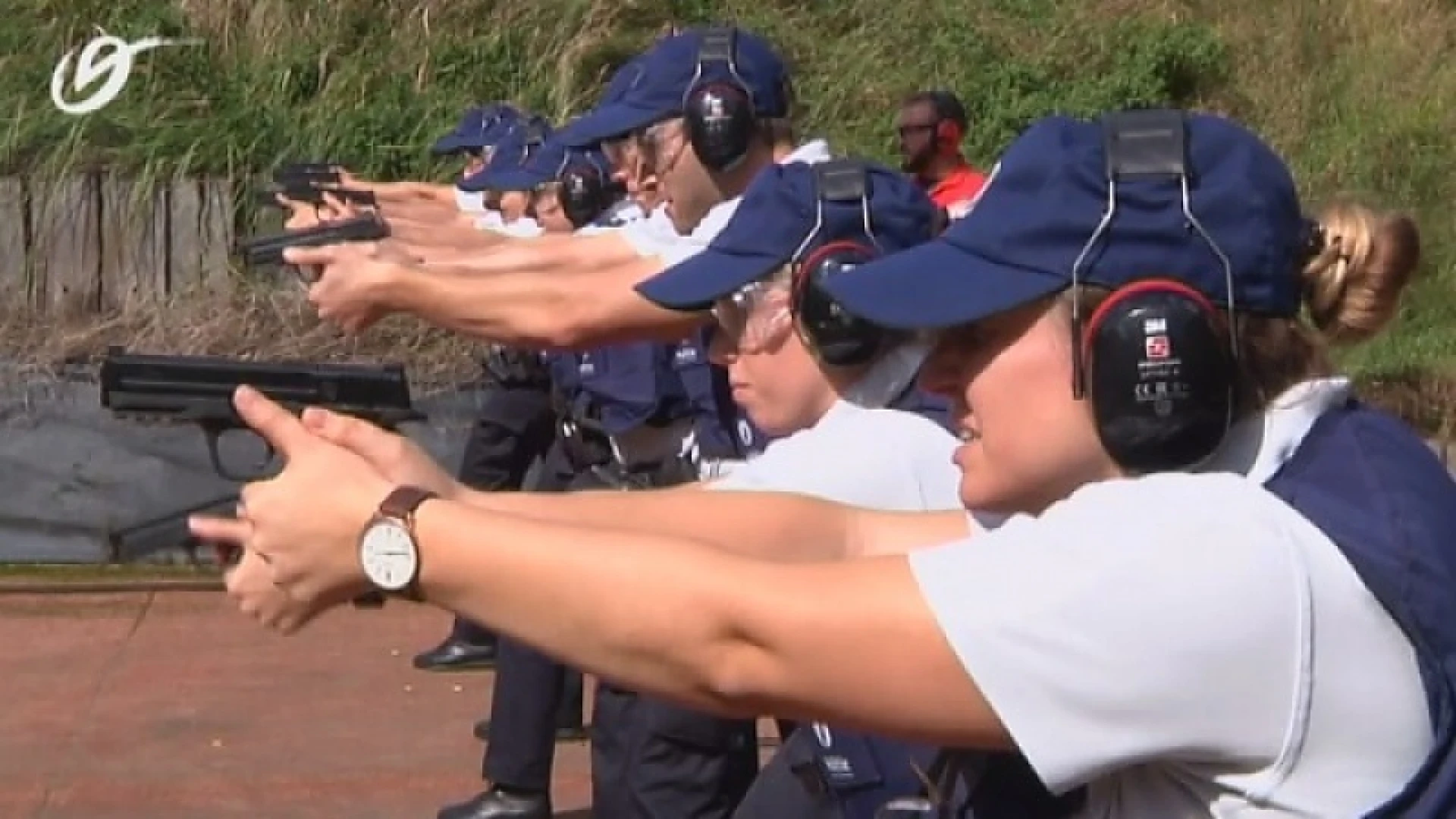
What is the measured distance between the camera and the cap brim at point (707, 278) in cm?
391

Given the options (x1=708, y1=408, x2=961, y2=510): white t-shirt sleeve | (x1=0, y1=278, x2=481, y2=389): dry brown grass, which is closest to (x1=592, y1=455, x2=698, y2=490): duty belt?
(x1=708, y1=408, x2=961, y2=510): white t-shirt sleeve

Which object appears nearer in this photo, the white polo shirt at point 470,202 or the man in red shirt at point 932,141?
the white polo shirt at point 470,202

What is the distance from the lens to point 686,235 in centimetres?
530

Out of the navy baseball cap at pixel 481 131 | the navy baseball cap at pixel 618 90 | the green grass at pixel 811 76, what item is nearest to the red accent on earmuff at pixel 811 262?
the navy baseball cap at pixel 618 90

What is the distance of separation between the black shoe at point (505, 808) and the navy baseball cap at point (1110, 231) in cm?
452

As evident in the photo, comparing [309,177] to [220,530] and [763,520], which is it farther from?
[220,530]

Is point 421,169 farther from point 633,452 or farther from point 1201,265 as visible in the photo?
point 1201,265

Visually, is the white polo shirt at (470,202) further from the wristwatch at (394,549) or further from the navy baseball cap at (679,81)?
the wristwatch at (394,549)

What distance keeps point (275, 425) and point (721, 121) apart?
2.60m

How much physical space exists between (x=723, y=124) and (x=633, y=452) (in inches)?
59.7

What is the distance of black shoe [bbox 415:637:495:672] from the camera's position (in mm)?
8789

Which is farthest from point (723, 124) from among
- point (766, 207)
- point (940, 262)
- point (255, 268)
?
point (255, 268)

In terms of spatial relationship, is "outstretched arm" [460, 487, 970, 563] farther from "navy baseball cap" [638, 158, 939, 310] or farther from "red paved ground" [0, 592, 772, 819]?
"red paved ground" [0, 592, 772, 819]

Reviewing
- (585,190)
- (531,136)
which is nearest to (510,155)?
(531,136)
